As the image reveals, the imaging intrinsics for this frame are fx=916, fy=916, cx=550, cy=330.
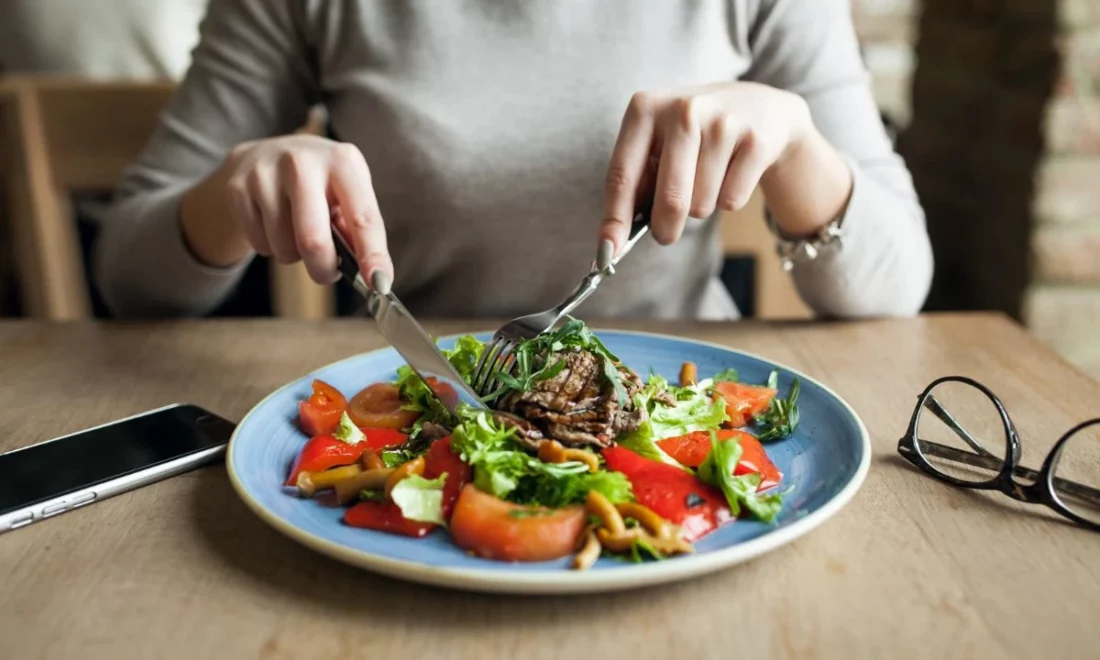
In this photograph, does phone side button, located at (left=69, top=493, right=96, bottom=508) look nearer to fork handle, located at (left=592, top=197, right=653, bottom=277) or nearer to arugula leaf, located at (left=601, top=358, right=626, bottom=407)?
arugula leaf, located at (left=601, top=358, right=626, bottom=407)

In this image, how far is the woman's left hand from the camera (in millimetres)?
1000

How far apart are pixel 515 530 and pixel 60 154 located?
4.79 feet

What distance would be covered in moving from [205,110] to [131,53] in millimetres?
1197

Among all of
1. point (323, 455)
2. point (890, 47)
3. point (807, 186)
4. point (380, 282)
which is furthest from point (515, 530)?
point (890, 47)

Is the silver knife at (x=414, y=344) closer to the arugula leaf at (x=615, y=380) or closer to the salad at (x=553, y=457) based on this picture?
the salad at (x=553, y=457)

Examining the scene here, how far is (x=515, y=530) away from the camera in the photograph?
2.13 feet

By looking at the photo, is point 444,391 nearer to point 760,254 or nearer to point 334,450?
point 334,450

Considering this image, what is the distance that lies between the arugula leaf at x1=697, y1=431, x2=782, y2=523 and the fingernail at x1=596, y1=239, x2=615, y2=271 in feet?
0.94

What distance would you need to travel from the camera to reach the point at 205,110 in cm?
144

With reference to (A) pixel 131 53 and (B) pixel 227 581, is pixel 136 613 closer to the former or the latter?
(B) pixel 227 581

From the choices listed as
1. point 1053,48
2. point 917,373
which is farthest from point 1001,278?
point 917,373

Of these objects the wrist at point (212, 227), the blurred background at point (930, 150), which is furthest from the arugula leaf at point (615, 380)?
the blurred background at point (930, 150)

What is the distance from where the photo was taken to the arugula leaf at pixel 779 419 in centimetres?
88

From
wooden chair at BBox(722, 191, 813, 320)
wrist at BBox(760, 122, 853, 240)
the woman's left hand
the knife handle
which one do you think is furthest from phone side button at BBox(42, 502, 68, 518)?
wooden chair at BBox(722, 191, 813, 320)
